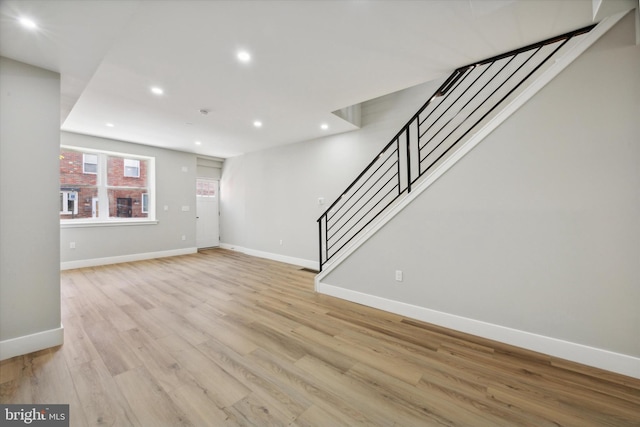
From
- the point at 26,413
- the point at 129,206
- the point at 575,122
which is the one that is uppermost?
the point at 575,122

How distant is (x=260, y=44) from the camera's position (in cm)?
222

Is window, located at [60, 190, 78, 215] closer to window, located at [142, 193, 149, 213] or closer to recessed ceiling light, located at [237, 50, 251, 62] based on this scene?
window, located at [142, 193, 149, 213]

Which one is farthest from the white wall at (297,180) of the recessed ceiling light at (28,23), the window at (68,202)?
the recessed ceiling light at (28,23)

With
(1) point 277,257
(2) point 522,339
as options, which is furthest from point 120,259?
(2) point 522,339

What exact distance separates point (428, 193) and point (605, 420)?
6.76 ft

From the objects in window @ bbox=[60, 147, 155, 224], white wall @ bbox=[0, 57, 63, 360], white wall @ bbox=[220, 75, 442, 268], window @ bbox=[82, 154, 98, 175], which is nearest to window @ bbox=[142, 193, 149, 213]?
window @ bbox=[60, 147, 155, 224]

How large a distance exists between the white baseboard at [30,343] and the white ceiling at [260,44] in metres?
2.57

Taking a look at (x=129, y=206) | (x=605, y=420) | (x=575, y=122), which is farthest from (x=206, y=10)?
(x=129, y=206)

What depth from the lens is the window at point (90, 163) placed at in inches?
205

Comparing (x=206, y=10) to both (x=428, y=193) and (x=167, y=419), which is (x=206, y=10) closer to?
(x=428, y=193)

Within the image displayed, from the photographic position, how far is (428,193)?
9.03ft

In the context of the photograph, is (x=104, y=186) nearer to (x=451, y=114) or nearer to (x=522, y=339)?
(x=451, y=114)

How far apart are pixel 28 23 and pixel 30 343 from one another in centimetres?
275

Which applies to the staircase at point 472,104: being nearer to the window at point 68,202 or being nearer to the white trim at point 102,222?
the white trim at point 102,222
